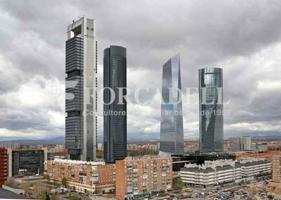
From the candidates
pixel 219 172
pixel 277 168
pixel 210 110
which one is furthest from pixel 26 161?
pixel 210 110

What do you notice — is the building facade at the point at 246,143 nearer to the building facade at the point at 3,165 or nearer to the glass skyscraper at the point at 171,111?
the glass skyscraper at the point at 171,111

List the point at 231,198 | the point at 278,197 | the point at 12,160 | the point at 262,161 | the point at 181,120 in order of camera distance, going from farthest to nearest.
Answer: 1. the point at 181,120
2. the point at 262,161
3. the point at 12,160
4. the point at 231,198
5. the point at 278,197

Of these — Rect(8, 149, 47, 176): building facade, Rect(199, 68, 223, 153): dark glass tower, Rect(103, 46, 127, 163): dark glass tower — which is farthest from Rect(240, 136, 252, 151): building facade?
Rect(8, 149, 47, 176): building facade

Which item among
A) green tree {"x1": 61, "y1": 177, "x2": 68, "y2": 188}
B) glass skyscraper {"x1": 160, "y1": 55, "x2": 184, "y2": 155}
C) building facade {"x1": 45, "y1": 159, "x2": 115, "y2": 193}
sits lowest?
green tree {"x1": 61, "y1": 177, "x2": 68, "y2": 188}

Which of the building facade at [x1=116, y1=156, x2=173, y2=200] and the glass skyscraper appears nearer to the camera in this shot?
the building facade at [x1=116, y1=156, x2=173, y2=200]

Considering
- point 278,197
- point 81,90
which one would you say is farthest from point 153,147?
point 278,197

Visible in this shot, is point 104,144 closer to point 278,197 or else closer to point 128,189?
point 128,189

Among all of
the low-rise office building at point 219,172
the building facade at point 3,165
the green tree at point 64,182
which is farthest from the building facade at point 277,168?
the building facade at point 3,165

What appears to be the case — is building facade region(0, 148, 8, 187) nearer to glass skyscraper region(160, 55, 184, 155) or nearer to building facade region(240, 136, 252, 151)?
glass skyscraper region(160, 55, 184, 155)

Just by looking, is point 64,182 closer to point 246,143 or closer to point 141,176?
point 141,176
